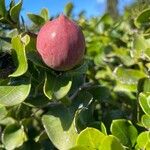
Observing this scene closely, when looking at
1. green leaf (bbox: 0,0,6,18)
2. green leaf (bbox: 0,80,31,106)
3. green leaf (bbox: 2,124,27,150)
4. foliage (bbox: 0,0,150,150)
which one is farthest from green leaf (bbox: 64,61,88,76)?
green leaf (bbox: 2,124,27,150)

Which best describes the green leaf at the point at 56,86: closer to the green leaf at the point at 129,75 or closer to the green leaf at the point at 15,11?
the green leaf at the point at 15,11

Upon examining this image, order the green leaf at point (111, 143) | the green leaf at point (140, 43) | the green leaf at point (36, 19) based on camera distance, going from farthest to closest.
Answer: the green leaf at point (140, 43)
the green leaf at point (36, 19)
the green leaf at point (111, 143)

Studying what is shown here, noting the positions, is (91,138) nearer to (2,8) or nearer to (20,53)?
(20,53)

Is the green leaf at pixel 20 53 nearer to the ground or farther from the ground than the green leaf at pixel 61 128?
farther from the ground

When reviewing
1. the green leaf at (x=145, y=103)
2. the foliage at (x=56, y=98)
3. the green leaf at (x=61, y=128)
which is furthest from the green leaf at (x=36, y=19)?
the green leaf at (x=145, y=103)

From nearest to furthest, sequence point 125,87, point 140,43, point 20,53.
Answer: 1. point 20,53
2. point 140,43
3. point 125,87

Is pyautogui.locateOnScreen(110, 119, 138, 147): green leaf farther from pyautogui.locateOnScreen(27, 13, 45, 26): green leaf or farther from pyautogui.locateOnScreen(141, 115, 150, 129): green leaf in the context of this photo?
pyautogui.locateOnScreen(27, 13, 45, 26): green leaf

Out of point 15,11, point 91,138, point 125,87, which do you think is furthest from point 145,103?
point 125,87

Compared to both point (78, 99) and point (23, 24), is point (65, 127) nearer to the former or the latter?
point (78, 99)
